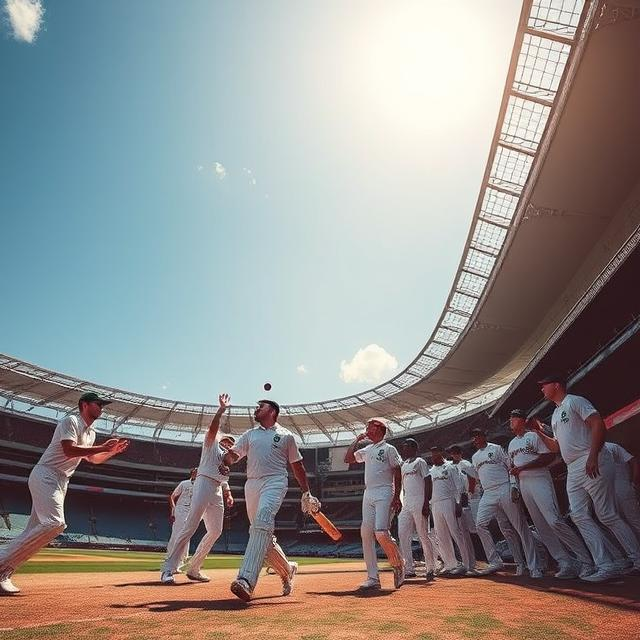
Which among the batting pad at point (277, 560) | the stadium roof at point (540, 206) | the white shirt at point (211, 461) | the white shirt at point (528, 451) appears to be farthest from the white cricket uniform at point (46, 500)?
the stadium roof at point (540, 206)

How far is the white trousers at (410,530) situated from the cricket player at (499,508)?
0.84 metres

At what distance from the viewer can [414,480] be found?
7.78 m

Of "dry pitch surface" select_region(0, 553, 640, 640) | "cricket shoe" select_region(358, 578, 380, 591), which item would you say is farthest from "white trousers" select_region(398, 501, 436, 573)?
"dry pitch surface" select_region(0, 553, 640, 640)

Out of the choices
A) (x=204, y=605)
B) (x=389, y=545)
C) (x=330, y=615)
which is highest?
(x=389, y=545)

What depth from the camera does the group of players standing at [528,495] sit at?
5.48 meters

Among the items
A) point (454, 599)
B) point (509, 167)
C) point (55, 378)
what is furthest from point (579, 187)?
point (55, 378)

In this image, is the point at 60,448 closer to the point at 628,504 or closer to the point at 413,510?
the point at 413,510

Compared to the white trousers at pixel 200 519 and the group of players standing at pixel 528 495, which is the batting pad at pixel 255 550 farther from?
the white trousers at pixel 200 519

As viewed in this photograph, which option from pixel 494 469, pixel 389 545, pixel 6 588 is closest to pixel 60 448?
pixel 6 588

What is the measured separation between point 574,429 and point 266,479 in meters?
3.81

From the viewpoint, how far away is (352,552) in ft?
111

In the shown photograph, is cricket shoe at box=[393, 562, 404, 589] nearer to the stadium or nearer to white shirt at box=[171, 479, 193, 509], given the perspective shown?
the stadium

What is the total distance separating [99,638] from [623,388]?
1536cm

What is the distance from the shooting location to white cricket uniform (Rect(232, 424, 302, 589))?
4207 millimetres
